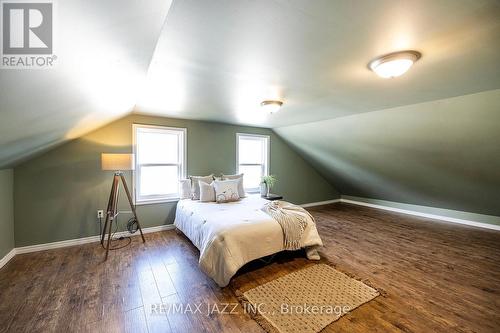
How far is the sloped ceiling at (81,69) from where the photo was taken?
0.94 m

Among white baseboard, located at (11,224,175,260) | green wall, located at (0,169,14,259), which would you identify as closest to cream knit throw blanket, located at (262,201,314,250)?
white baseboard, located at (11,224,175,260)

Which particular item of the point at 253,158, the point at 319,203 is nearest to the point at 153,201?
the point at 253,158

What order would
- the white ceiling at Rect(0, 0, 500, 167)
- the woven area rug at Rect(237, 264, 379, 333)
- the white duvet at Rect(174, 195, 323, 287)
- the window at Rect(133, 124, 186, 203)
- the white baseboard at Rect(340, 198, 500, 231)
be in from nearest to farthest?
the white ceiling at Rect(0, 0, 500, 167), the woven area rug at Rect(237, 264, 379, 333), the white duvet at Rect(174, 195, 323, 287), the window at Rect(133, 124, 186, 203), the white baseboard at Rect(340, 198, 500, 231)

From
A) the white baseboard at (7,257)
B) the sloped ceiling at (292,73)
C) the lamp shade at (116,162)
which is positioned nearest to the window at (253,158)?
the sloped ceiling at (292,73)

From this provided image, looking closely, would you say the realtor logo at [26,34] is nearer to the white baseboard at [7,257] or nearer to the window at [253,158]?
the white baseboard at [7,257]

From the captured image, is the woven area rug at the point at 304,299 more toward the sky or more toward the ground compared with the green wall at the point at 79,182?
more toward the ground

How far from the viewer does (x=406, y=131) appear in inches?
127

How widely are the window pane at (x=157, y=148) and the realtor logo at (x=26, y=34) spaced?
2886 millimetres

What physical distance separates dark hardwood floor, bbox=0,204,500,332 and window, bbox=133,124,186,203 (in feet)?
2.68

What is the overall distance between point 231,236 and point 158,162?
243 cm

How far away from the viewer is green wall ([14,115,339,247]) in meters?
2.95

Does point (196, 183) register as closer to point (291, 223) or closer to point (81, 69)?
point (291, 223)

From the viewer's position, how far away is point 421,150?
342cm

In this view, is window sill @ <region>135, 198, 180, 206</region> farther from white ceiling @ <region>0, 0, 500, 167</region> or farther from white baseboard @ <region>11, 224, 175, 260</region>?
white ceiling @ <region>0, 0, 500, 167</region>
